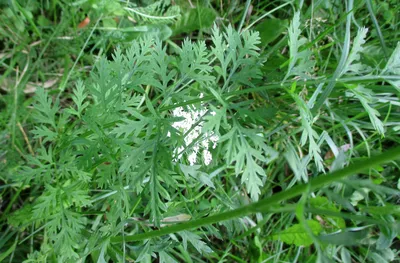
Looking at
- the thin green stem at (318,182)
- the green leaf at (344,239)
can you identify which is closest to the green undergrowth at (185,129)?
the thin green stem at (318,182)

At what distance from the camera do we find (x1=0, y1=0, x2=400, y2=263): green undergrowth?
4.26 feet

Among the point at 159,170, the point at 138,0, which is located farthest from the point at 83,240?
the point at 138,0

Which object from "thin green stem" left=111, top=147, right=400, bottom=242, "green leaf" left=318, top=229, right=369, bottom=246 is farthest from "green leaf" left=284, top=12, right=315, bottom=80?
"green leaf" left=318, top=229, right=369, bottom=246

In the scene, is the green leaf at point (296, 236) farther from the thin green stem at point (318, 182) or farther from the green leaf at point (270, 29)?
the thin green stem at point (318, 182)

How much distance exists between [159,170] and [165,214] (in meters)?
0.36

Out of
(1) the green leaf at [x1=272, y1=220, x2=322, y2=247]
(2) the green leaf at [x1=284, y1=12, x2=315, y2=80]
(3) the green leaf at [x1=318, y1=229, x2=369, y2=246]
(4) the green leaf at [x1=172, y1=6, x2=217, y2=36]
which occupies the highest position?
(4) the green leaf at [x1=172, y1=6, x2=217, y2=36]

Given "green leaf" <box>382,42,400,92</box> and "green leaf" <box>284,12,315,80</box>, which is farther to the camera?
"green leaf" <box>382,42,400,92</box>

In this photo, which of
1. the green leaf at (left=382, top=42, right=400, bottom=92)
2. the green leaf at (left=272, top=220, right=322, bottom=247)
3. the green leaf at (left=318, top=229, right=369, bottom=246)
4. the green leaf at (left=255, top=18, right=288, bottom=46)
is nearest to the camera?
the green leaf at (left=318, top=229, right=369, bottom=246)

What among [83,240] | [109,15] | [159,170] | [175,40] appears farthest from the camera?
[175,40]

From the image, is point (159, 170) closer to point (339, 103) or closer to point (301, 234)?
point (301, 234)

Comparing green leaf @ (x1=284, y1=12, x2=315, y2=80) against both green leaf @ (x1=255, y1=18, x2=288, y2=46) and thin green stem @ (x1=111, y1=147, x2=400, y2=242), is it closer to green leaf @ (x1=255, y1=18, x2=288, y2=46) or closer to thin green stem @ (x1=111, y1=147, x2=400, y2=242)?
thin green stem @ (x1=111, y1=147, x2=400, y2=242)

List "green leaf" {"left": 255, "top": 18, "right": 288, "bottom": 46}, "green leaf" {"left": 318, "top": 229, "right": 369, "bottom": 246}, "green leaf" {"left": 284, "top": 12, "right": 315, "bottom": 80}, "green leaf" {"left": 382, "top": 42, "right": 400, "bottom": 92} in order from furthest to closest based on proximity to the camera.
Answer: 1. "green leaf" {"left": 255, "top": 18, "right": 288, "bottom": 46}
2. "green leaf" {"left": 382, "top": 42, "right": 400, "bottom": 92}
3. "green leaf" {"left": 284, "top": 12, "right": 315, "bottom": 80}
4. "green leaf" {"left": 318, "top": 229, "right": 369, "bottom": 246}

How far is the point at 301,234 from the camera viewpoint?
1868 millimetres

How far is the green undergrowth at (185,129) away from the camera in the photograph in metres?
1.30
